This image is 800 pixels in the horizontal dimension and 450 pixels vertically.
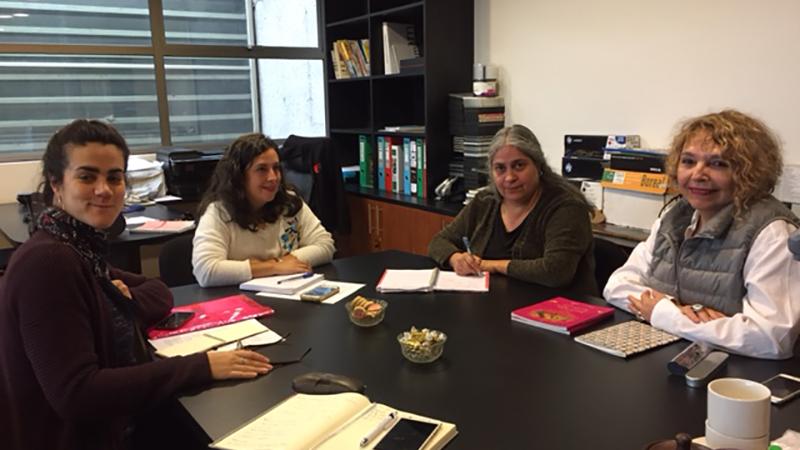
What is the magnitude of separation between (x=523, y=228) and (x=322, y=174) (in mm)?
1979

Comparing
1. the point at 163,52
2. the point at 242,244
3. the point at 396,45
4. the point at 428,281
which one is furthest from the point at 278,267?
the point at 163,52

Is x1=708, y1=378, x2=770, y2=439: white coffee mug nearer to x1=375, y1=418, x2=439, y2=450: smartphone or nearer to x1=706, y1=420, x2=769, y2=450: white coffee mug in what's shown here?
x1=706, y1=420, x2=769, y2=450: white coffee mug

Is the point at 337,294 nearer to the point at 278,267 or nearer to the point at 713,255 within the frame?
the point at 278,267

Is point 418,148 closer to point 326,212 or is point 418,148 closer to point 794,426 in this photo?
point 326,212

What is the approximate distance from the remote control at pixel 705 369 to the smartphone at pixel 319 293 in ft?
3.36

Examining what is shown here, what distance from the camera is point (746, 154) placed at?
5.53ft

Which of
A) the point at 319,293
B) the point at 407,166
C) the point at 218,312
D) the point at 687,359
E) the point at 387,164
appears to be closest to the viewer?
the point at 687,359

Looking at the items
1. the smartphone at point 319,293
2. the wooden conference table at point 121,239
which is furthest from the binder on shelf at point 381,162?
the smartphone at point 319,293

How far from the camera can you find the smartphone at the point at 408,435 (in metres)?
1.09

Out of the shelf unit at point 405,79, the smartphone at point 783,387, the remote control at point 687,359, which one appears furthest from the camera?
the shelf unit at point 405,79

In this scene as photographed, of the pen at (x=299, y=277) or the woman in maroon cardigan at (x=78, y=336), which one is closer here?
the woman in maroon cardigan at (x=78, y=336)

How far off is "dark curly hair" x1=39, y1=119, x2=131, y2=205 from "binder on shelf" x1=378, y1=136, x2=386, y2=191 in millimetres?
2940

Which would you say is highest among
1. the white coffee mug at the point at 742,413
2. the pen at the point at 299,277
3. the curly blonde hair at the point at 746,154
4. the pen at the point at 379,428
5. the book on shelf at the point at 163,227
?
the curly blonde hair at the point at 746,154

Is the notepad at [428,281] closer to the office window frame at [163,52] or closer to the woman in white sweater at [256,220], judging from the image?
the woman in white sweater at [256,220]
